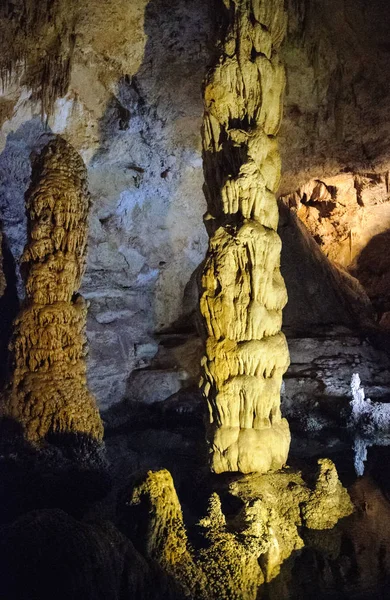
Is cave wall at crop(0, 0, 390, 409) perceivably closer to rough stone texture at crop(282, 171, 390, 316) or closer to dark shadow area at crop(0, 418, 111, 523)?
rough stone texture at crop(282, 171, 390, 316)

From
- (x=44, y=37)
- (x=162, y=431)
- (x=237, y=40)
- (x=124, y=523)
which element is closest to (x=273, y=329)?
(x=124, y=523)

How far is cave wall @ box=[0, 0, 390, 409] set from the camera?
6.78 meters

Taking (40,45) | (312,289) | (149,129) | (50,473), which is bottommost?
(50,473)

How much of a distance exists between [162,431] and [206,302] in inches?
153

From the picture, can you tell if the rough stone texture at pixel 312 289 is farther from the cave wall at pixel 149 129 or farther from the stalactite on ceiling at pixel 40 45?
the stalactite on ceiling at pixel 40 45

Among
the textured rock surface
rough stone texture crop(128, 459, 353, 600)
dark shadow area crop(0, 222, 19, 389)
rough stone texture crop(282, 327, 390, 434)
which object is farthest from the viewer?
rough stone texture crop(282, 327, 390, 434)

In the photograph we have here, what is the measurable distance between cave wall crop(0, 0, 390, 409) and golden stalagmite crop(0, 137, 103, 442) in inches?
61.5

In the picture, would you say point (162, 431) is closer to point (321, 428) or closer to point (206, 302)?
point (321, 428)

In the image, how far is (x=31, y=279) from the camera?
559cm

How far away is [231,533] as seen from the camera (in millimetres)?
3838

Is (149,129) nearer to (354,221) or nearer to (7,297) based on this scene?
(7,297)

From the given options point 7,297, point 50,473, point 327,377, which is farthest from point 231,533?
point 327,377

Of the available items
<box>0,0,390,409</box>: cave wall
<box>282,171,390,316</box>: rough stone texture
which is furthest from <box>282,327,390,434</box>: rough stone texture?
<box>282,171,390,316</box>: rough stone texture

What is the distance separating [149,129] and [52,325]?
3.55 m
